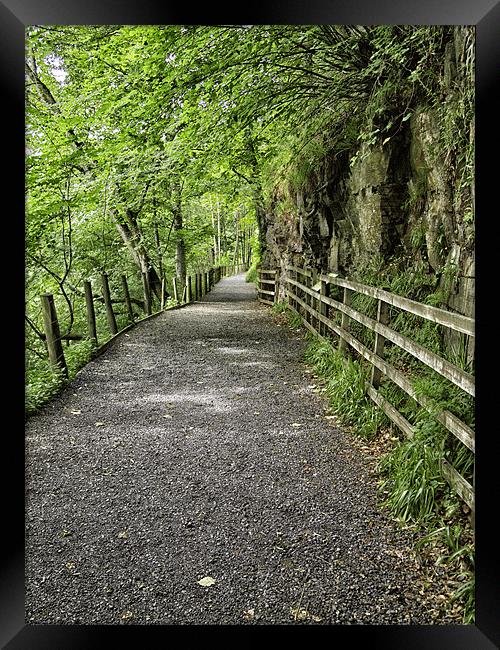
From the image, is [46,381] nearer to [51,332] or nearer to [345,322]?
[51,332]

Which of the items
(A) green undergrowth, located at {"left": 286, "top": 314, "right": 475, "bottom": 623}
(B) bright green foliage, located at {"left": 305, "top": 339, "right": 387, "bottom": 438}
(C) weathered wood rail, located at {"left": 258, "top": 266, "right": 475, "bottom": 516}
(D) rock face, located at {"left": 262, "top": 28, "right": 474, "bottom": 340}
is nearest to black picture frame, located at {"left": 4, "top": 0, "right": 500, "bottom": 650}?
(A) green undergrowth, located at {"left": 286, "top": 314, "right": 475, "bottom": 623}

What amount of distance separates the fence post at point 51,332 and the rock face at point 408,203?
370cm

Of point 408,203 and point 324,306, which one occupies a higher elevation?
point 408,203

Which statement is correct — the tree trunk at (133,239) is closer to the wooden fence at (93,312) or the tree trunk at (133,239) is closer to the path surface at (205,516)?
the wooden fence at (93,312)

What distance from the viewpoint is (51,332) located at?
6.22 meters

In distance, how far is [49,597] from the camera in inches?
97.9

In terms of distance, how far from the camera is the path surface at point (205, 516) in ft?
7.95

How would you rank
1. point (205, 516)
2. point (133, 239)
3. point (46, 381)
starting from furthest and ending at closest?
point (133, 239), point (46, 381), point (205, 516)

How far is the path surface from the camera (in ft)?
7.95

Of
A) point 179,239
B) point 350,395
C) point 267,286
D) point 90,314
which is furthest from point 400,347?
point 179,239
